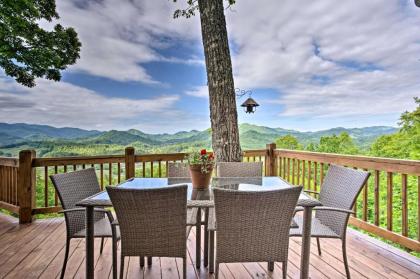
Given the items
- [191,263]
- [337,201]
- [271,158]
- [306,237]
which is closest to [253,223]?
[306,237]

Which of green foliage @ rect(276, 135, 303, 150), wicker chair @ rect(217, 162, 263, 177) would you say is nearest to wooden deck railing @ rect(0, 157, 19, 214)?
wicker chair @ rect(217, 162, 263, 177)

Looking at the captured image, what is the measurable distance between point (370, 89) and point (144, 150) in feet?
18.1

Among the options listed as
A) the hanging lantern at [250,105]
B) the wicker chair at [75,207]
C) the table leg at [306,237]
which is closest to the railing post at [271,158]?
the hanging lantern at [250,105]

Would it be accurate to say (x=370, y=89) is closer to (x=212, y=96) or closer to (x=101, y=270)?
(x=212, y=96)

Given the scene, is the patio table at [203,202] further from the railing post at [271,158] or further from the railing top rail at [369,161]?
the railing post at [271,158]

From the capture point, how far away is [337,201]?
90.0 inches

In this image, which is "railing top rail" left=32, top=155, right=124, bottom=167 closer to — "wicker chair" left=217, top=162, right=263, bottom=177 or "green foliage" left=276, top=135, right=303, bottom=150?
"wicker chair" left=217, top=162, right=263, bottom=177

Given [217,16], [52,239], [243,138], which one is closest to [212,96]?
[217,16]

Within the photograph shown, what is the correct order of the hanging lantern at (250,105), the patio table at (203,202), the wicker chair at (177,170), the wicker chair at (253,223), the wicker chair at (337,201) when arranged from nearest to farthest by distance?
the wicker chair at (253,223) < the patio table at (203,202) < the wicker chair at (337,201) < the wicker chair at (177,170) < the hanging lantern at (250,105)

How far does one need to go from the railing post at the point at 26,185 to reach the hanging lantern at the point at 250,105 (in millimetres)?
3356

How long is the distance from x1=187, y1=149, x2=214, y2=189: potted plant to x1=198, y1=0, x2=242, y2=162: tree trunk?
4.39ft

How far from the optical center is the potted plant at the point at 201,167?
2.22 m

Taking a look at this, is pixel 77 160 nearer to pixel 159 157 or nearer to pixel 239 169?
pixel 159 157

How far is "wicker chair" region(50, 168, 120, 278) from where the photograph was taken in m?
2.12
